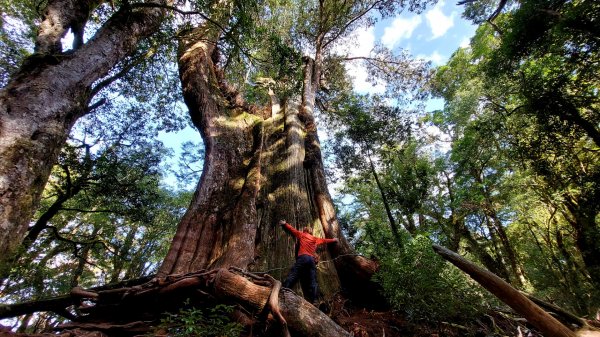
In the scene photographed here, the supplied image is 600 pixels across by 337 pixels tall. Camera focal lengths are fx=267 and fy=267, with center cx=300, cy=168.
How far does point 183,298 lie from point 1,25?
10.6 meters

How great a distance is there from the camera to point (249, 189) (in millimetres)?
5066

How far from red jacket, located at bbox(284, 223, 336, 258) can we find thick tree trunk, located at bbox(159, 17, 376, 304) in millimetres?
237

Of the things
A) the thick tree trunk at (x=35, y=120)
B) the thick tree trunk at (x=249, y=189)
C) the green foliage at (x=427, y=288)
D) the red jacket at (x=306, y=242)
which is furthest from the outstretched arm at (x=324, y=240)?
the thick tree trunk at (x=35, y=120)

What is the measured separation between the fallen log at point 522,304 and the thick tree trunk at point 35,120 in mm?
3474

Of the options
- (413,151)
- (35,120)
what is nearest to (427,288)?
(35,120)

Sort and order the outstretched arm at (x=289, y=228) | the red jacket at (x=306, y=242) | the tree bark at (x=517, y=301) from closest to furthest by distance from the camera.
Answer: the tree bark at (x=517, y=301) → the red jacket at (x=306, y=242) → the outstretched arm at (x=289, y=228)

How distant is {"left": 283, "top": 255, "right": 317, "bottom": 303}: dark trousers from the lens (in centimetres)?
386

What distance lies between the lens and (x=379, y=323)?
3.47m

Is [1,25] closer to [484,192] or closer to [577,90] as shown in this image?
[577,90]

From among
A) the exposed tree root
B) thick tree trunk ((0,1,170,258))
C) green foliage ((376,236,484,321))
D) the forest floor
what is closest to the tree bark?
the exposed tree root

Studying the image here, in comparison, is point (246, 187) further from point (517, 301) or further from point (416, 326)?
point (517, 301)

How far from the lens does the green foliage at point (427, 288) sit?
3.11 meters

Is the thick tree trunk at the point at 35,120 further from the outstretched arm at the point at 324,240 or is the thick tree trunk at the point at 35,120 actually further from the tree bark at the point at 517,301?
the outstretched arm at the point at 324,240

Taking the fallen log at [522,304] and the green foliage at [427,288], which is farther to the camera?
the green foliage at [427,288]
